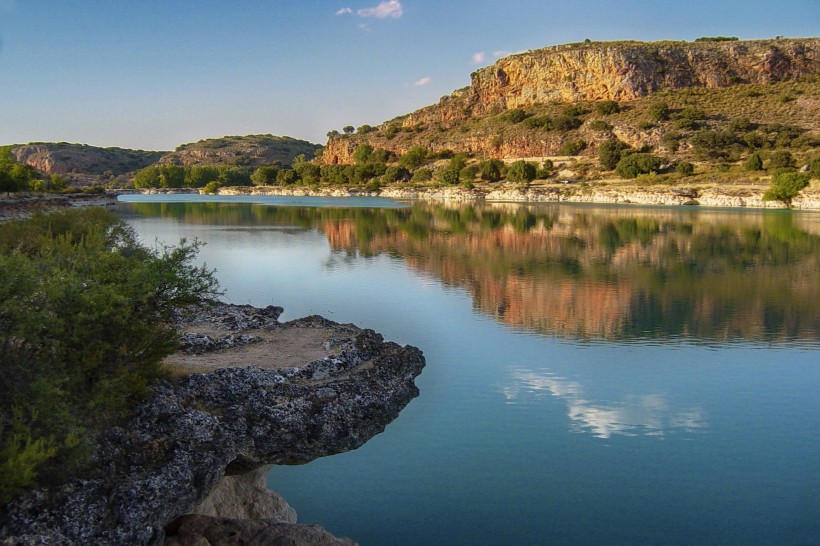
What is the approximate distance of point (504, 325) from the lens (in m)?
16.0

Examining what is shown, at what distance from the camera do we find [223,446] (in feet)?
22.7

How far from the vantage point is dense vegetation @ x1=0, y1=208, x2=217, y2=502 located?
539cm

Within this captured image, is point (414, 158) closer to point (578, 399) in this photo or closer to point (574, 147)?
point (574, 147)

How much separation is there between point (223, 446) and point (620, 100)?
99153mm

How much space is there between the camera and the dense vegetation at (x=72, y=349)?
5395mm

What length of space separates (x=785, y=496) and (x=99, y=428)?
7.16 metres

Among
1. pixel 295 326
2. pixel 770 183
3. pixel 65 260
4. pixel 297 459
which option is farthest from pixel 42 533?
pixel 770 183

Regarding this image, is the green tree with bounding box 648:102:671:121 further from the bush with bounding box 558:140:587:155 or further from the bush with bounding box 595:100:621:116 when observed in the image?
the bush with bounding box 558:140:587:155

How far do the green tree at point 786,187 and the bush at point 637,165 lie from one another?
56.3 ft

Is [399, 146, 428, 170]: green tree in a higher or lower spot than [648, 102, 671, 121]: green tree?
lower

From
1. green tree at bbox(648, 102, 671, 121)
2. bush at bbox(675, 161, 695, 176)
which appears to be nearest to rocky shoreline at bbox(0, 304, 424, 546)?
bush at bbox(675, 161, 695, 176)

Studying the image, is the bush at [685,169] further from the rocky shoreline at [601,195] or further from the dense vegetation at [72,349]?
the dense vegetation at [72,349]

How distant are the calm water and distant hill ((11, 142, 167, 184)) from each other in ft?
519

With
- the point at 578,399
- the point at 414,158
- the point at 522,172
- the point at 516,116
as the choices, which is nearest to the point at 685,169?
the point at 522,172
